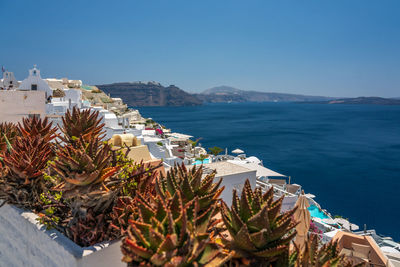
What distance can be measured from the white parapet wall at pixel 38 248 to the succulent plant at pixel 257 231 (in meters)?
1.85

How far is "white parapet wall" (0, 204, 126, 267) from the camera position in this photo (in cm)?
366

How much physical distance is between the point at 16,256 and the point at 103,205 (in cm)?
247

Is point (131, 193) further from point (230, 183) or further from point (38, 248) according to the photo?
point (230, 183)

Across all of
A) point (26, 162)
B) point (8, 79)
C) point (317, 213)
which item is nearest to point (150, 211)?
point (26, 162)

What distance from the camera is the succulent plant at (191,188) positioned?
10.7 feet

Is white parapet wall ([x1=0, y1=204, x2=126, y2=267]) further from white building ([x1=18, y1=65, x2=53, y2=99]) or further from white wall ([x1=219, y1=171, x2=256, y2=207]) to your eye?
white building ([x1=18, y1=65, x2=53, y2=99])

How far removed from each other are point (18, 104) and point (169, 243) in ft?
47.2

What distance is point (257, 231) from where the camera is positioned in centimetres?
279

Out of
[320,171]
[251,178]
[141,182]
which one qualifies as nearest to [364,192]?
[320,171]

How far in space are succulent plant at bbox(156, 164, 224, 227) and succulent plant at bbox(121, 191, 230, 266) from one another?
1.61ft

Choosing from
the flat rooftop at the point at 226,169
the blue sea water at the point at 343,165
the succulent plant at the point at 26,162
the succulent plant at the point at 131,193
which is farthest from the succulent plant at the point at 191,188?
the blue sea water at the point at 343,165

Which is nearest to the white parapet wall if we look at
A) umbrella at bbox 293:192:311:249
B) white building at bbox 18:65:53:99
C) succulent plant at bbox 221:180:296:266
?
succulent plant at bbox 221:180:296:266

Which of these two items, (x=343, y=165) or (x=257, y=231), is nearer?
(x=257, y=231)

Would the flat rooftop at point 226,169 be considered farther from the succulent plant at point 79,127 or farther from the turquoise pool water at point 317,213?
the turquoise pool water at point 317,213
